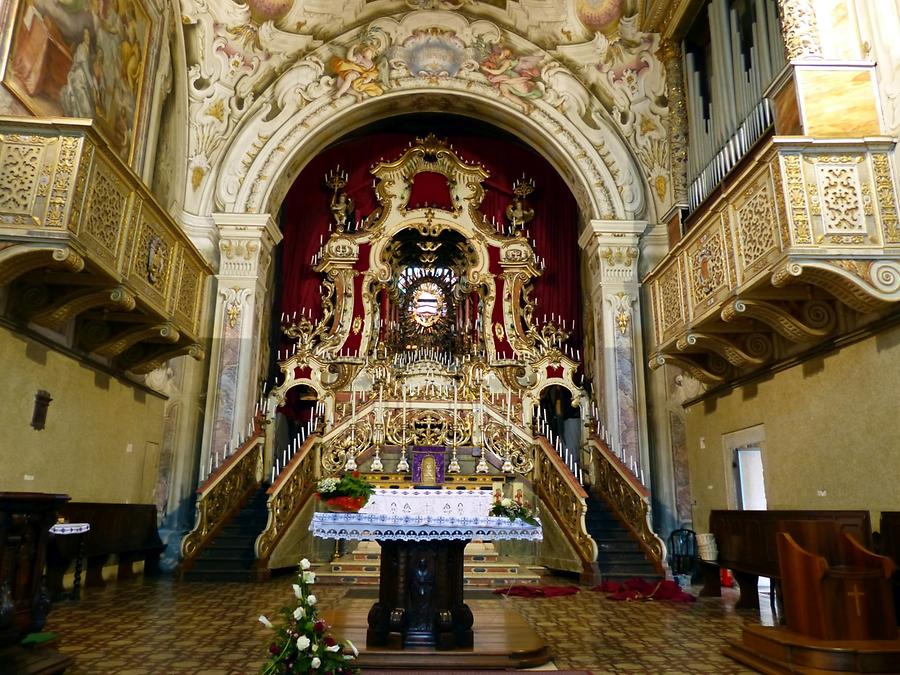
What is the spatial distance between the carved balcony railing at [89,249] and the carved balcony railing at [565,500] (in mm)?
5406

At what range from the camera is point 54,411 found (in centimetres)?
730

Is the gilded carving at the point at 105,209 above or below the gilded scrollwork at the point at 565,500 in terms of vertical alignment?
above

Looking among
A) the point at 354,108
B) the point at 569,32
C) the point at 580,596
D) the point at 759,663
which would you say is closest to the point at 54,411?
the point at 580,596

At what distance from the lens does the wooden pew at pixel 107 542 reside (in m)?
7.03

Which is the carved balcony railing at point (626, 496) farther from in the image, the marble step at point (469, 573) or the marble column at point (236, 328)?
the marble column at point (236, 328)

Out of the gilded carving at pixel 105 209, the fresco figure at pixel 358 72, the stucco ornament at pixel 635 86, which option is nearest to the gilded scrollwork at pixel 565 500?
the stucco ornament at pixel 635 86

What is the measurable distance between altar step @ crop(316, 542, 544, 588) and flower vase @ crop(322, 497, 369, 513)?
3909mm

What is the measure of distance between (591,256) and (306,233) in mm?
6285

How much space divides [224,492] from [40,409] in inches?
126

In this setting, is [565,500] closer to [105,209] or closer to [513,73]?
[105,209]

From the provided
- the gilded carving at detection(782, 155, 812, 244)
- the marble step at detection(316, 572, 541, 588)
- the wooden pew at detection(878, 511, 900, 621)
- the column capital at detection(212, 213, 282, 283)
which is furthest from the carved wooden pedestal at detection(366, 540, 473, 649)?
the column capital at detection(212, 213, 282, 283)

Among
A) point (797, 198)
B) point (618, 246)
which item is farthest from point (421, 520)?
point (618, 246)

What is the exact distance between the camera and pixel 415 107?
13383 mm

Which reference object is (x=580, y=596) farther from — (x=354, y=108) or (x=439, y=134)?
(x=439, y=134)
